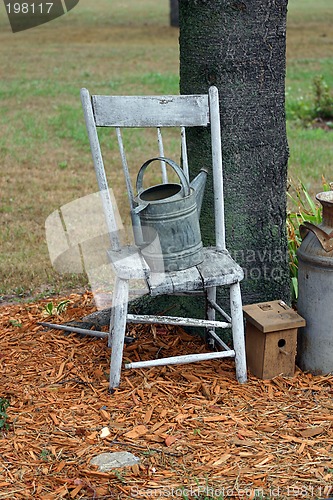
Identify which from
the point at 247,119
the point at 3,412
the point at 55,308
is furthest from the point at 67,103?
the point at 3,412

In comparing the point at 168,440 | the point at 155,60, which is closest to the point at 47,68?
the point at 155,60

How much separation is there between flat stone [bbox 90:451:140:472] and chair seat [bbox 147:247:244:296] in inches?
25.5

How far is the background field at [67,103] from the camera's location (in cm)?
557

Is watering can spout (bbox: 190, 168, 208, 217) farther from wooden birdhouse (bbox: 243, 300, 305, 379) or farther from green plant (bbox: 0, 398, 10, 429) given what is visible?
green plant (bbox: 0, 398, 10, 429)

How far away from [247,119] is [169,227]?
2.34 feet

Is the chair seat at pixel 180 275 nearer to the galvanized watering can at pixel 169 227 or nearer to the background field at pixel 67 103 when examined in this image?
the galvanized watering can at pixel 169 227

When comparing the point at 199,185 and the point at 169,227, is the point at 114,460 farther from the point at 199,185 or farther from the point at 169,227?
the point at 199,185

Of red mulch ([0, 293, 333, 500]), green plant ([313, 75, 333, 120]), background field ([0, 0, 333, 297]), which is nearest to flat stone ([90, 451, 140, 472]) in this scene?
red mulch ([0, 293, 333, 500])

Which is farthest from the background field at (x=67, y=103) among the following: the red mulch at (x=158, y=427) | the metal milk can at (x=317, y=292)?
the metal milk can at (x=317, y=292)

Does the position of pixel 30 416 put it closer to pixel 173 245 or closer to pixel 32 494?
pixel 32 494

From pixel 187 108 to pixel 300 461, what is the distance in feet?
5.11

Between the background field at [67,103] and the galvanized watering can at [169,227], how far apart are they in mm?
1657

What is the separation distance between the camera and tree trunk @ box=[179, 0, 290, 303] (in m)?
3.21

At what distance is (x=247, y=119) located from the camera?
3312 mm
